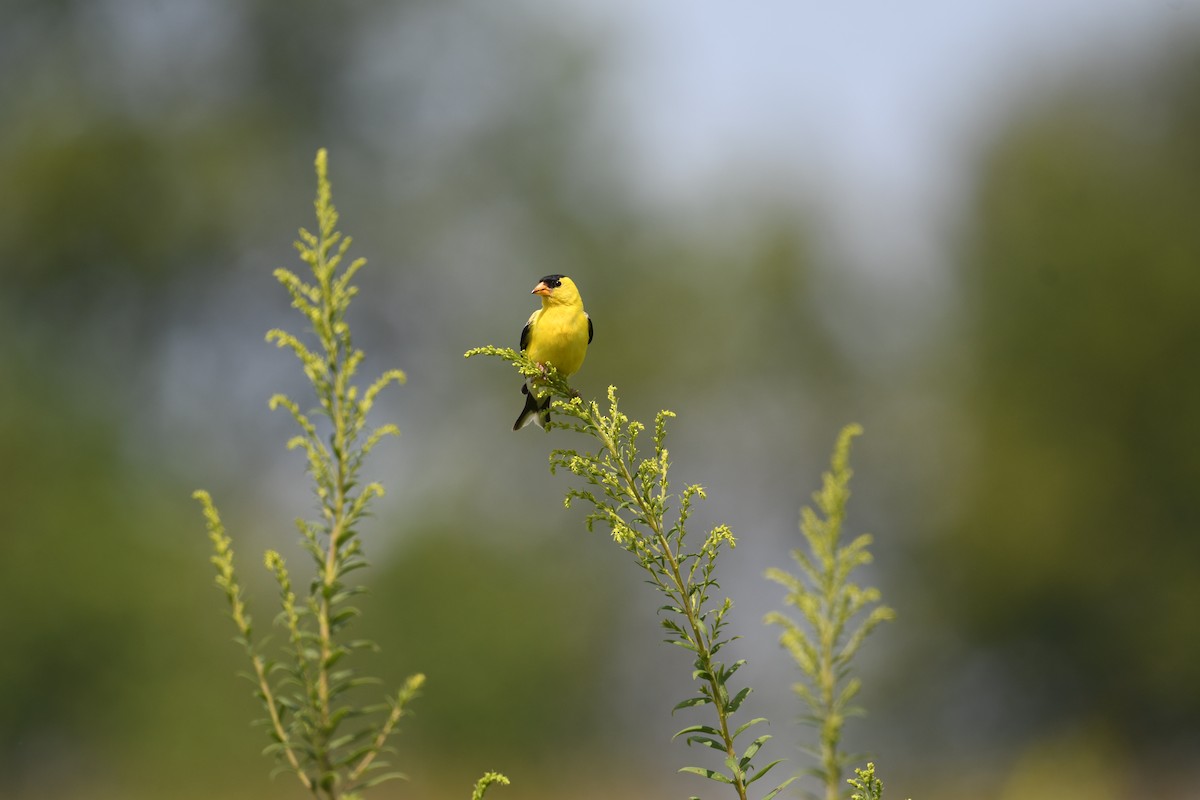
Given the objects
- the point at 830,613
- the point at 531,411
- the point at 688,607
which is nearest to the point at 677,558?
the point at 688,607

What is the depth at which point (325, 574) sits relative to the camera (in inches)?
71.9

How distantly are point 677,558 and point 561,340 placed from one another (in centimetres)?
404

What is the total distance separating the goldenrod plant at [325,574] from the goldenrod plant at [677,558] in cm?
43

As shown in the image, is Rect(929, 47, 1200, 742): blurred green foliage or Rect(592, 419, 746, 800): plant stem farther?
Rect(929, 47, 1200, 742): blurred green foliage

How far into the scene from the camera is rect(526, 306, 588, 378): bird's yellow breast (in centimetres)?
643

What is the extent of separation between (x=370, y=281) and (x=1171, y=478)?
2318cm

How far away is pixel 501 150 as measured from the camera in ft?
144

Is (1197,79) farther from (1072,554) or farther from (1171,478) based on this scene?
(1072,554)

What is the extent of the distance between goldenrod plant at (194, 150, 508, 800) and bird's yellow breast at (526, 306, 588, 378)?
441cm

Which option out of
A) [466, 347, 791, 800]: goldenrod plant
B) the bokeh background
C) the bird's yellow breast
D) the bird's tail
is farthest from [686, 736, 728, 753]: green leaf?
the bokeh background

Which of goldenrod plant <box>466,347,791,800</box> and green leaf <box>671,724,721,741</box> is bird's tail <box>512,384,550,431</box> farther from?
green leaf <box>671,724,721,741</box>

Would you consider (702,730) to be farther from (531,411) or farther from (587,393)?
(587,393)

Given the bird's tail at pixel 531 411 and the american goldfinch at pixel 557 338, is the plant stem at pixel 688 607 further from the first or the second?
the american goldfinch at pixel 557 338

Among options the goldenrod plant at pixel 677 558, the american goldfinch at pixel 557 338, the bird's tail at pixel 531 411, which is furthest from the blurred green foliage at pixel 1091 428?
the goldenrod plant at pixel 677 558
